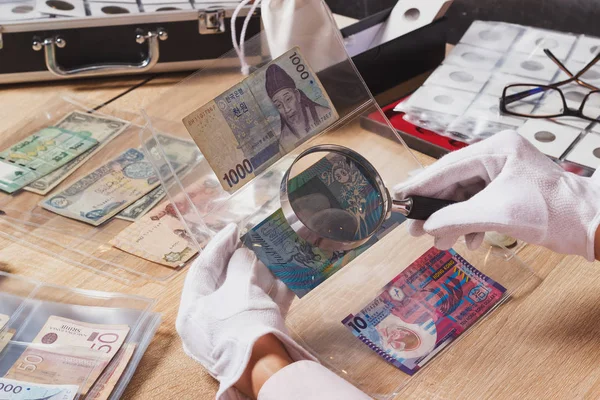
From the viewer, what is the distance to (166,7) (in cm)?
133

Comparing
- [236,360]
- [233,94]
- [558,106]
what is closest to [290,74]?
[233,94]

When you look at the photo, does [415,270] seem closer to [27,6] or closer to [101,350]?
[101,350]

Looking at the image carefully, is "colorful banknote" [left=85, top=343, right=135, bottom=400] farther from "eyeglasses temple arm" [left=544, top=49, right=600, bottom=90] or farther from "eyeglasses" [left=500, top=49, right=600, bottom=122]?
"eyeglasses temple arm" [left=544, top=49, right=600, bottom=90]

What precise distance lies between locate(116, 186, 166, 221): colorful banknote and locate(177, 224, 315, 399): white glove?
0.76 ft

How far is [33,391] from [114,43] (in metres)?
0.72

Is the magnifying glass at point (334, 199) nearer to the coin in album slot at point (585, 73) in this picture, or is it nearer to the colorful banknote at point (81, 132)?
the colorful banknote at point (81, 132)

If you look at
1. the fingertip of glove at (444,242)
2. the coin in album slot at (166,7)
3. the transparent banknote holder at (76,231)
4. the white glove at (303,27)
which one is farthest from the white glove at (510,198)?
the coin in album slot at (166,7)

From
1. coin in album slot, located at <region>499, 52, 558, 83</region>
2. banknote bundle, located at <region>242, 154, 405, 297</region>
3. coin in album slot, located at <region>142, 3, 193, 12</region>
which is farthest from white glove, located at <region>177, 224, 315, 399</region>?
coin in album slot, located at <region>499, 52, 558, 83</region>

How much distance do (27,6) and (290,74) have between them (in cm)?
62

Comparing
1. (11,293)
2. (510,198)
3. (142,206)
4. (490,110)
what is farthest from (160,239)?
(490,110)

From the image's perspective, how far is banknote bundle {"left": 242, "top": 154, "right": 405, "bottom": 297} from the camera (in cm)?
85

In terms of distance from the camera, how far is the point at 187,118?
0.86m

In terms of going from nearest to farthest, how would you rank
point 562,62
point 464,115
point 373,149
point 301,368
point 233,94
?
point 301,368 → point 233,94 → point 373,149 → point 464,115 → point 562,62

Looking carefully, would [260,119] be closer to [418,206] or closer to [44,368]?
[418,206]
